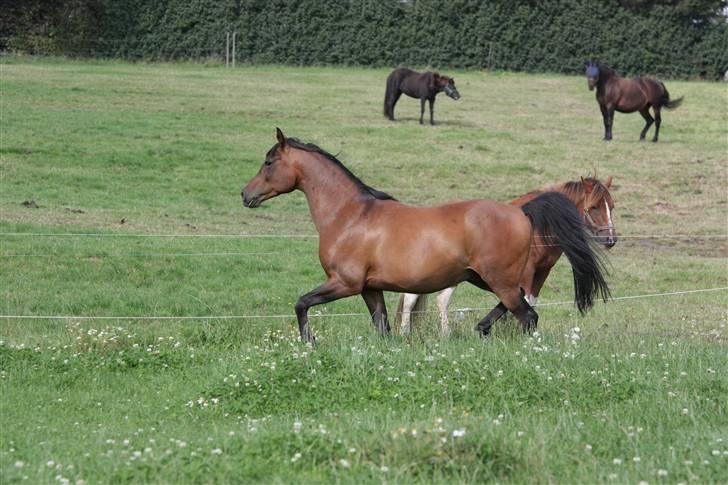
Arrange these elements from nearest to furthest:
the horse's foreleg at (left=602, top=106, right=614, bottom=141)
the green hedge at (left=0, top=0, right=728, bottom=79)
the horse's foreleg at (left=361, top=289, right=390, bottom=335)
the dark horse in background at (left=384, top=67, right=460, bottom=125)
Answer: the horse's foreleg at (left=361, top=289, right=390, bottom=335), the horse's foreleg at (left=602, top=106, right=614, bottom=141), the dark horse in background at (left=384, top=67, right=460, bottom=125), the green hedge at (left=0, top=0, right=728, bottom=79)

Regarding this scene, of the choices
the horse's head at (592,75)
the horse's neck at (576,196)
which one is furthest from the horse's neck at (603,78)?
the horse's neck at (576,196)

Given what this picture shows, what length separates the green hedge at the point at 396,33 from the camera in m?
44.9

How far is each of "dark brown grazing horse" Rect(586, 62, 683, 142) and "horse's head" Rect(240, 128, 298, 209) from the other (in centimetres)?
2126

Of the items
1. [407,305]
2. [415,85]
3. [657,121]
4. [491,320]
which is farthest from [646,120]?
[491,320]

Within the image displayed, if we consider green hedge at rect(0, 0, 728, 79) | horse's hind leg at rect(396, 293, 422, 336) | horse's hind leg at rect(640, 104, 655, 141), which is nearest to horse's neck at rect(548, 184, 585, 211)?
horse's hind leg at rect(396, 293, 422, 336)

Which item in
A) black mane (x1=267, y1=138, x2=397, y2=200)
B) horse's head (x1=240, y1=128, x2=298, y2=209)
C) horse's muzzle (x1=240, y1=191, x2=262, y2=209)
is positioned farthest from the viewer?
horse's muzzle (x1=240, y1=191, x2=262, y2=209)

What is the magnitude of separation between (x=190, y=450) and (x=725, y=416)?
3.70m

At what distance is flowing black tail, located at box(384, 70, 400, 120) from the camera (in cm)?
3127

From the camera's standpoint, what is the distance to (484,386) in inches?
299

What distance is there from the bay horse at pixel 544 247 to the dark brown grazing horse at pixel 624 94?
751 inches

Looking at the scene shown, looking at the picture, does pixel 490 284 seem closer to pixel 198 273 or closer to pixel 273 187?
pixel 273 187

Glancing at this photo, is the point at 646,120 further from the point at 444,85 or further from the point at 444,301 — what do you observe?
the point at 444,301

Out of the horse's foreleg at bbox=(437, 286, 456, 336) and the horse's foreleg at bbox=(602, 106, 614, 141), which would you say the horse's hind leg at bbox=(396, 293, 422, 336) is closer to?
the horse's foreleg at bbox=(437, 286, 456, 336)

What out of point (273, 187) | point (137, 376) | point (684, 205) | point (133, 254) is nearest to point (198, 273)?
point (133, 254)
